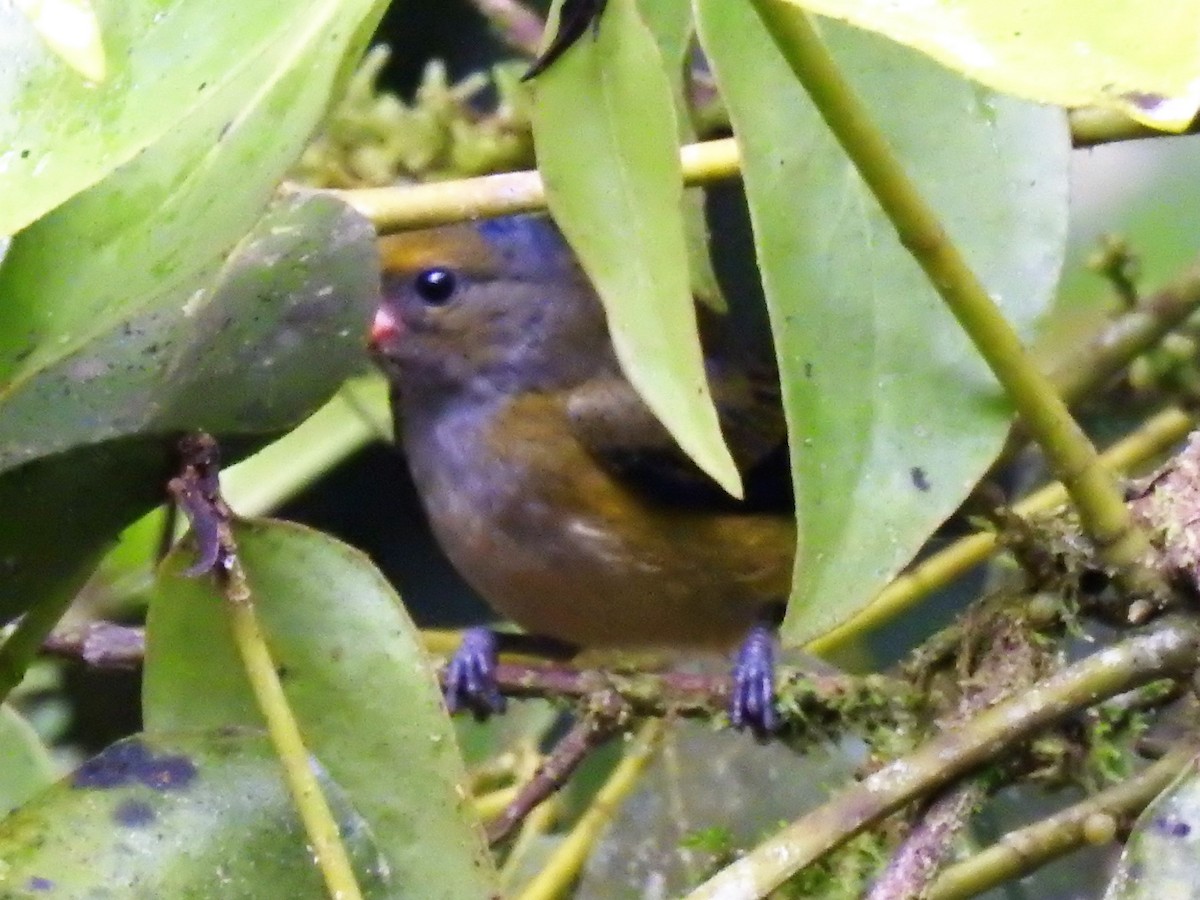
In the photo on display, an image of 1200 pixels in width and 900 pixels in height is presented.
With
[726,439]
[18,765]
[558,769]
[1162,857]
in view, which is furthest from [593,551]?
[1162,857]

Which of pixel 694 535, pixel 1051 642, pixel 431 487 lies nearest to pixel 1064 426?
pixel 1051 642

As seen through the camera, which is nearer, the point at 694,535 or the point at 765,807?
the point at 765,807

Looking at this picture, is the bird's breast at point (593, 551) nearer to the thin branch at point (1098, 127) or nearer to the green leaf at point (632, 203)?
the thin branch at point (1098, 127)

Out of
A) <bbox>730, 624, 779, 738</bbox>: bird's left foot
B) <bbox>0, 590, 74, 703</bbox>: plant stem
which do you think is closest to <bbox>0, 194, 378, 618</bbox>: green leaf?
<bbox>0, 590, 74, 703</bbox>: plant stem

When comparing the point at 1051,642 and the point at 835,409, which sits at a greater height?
the point at 835,409

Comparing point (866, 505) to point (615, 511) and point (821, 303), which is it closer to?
point (821, 303)

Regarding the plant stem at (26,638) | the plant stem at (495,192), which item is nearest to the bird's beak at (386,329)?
the plant stem at (495,192)

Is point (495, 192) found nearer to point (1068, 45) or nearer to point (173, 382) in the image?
point (173, 382)
